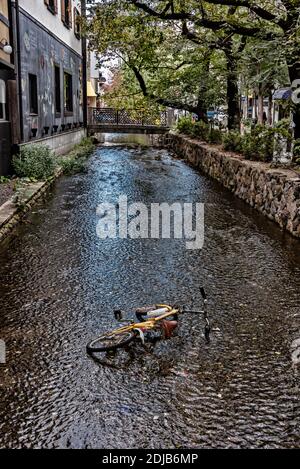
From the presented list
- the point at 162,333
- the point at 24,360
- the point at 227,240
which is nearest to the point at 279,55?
the point at 227,240

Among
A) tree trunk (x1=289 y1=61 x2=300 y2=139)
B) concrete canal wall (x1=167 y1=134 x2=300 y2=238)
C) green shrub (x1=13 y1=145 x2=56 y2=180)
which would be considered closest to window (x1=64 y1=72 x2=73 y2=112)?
concrete canal wall (x1=167 y1=134 x2=300 y2=238)

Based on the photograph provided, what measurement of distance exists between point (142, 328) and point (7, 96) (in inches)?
382

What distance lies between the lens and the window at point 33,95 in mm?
15117

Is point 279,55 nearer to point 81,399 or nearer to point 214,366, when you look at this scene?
point 214,366

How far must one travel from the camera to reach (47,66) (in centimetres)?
1709

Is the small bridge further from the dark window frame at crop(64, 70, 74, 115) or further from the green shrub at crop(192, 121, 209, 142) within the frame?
the green shrub at crop(192, 121, 209, 142)

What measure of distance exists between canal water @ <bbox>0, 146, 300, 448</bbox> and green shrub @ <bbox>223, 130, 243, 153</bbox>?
19.7 feet

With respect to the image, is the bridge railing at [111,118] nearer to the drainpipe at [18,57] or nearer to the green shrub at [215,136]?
the green shrub at [215,136]

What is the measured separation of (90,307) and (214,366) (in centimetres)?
172

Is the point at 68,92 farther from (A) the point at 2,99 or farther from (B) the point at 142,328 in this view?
(B) the point at 142,328

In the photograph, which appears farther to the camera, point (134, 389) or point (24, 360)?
point (24, 360)

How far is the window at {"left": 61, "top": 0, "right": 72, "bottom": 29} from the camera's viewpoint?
20.5 m

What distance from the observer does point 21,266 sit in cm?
690

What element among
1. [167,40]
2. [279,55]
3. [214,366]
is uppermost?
[167,40]
